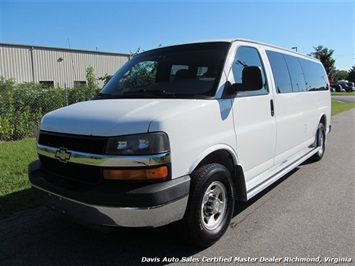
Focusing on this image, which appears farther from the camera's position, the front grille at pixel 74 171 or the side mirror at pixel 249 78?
the side mirror at pixel 249 78

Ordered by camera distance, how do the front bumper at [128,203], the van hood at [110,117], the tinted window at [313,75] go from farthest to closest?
the tinted window at [313,75] → the van hood at [110,117] → the front bumper at [128,203]

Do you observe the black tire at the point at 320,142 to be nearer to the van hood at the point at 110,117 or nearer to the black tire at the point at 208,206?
the black tire at the point at 208,206

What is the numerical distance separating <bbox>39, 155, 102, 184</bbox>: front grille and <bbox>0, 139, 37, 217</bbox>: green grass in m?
1.32

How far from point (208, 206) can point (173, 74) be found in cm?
166

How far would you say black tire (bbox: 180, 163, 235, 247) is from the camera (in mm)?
3037

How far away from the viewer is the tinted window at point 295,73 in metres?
5.34

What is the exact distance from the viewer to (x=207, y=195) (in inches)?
131

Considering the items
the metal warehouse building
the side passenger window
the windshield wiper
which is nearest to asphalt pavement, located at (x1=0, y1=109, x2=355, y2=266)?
the windshield wiper

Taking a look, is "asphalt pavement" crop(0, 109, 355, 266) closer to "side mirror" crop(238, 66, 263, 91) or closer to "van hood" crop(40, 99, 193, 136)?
"van hood" crop(40, 99, 193, 136)

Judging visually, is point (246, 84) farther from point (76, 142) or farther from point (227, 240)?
point (76, 142)

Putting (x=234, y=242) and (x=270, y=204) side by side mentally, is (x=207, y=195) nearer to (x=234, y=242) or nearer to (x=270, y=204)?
(x=234, y=242)

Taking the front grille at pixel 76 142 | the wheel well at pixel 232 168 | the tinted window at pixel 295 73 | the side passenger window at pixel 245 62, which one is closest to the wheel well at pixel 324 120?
the tinted window at pixel 295 73

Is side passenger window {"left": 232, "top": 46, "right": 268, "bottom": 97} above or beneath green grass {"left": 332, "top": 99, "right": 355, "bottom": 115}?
above

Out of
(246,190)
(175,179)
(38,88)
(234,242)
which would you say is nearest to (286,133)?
(246,190)
